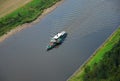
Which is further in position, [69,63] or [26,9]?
[26,9]

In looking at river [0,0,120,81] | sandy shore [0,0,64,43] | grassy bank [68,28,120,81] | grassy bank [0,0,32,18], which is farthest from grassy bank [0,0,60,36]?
grassy bank [68,28,120,81]

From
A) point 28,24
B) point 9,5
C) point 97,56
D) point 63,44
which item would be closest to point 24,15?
point 28,24

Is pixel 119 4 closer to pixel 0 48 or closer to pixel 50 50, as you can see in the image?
pixel 50 50

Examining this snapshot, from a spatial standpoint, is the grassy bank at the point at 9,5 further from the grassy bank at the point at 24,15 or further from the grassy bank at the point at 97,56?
the grassy bank at the point at 97,56

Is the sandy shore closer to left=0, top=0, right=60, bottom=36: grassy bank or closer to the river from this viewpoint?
left=0, top=0, right=60, bottom=36: grassy bank

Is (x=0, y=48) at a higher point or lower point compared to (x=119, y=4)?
higher

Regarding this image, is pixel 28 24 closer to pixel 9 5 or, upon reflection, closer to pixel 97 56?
pixel 9 5

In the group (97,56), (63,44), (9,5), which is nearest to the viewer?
(97,56)

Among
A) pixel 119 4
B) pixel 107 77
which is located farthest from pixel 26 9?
pixel 107 77
